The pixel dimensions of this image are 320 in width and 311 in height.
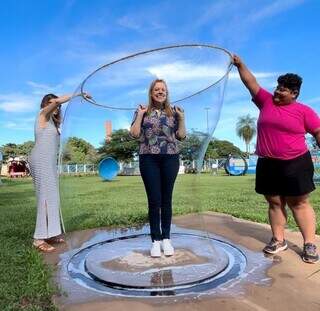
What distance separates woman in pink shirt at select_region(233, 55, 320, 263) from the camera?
15.3ft

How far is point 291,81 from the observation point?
15.3 feet

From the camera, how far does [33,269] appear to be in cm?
463

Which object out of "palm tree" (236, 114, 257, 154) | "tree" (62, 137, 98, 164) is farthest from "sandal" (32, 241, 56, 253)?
"palm tree" (236, 114, 257, 154)

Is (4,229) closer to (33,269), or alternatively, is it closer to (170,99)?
(33,269)

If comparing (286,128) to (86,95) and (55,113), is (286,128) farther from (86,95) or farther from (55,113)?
(55,113)

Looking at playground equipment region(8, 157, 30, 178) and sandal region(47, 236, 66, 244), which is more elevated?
playground equipment region(8, 157, 30, 178)

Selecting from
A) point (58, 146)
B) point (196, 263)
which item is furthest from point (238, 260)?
point (58, 146)

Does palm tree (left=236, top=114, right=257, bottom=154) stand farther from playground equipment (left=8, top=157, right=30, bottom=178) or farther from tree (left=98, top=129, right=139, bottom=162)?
tree (left=98, top=129, right=139, bottom=162)

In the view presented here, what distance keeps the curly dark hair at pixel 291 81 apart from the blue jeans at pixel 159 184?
127 centimetres

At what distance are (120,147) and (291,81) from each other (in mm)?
1845

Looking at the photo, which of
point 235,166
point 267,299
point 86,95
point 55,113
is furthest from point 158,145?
point 235,166

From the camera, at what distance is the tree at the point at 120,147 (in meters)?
4.89

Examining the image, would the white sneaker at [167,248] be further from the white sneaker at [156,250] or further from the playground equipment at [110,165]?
the playground equipment at [110,165]

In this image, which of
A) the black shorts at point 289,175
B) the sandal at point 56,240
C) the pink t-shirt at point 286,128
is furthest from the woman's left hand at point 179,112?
the sandal at point 56,240
